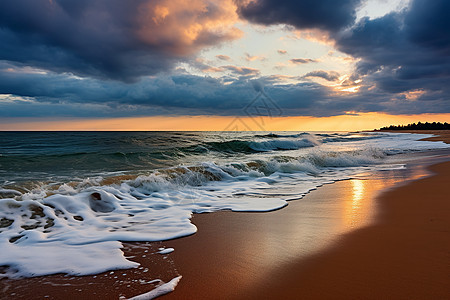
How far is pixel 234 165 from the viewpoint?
9.05m

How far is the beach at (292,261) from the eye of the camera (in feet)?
6.49

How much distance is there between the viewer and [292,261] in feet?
8.02

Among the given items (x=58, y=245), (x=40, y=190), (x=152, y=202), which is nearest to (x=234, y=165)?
(x=152, y=202)

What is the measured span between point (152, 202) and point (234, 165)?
426cm

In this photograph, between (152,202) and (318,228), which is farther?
(152,202)

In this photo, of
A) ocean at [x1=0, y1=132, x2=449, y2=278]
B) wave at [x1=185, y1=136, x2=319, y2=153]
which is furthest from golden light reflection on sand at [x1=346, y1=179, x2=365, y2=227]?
wave at [x1=185, y1=136, x2=319, y2=153]

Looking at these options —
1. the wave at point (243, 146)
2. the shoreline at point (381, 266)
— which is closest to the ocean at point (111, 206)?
the shoreline at point (381, 266)

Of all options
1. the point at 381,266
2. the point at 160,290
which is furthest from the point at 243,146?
the point at 160,290

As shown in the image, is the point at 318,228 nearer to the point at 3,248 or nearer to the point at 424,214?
the point at 424,214

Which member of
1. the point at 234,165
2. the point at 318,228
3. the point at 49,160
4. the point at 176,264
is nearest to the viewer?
the point at 176,264

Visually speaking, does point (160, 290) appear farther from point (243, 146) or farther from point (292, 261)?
point (243, 146)

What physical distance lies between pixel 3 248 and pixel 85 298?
1.63 metres

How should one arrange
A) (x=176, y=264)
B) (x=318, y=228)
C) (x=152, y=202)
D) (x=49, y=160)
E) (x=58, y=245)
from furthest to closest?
(x=49, y=160) < (x=152, y=202) < (x=318, y=228) < (x=58, y=245) < (x=176, y=264)

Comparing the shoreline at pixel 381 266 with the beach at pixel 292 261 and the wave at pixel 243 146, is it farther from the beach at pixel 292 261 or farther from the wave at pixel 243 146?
A: the wave at pixel 243 146
